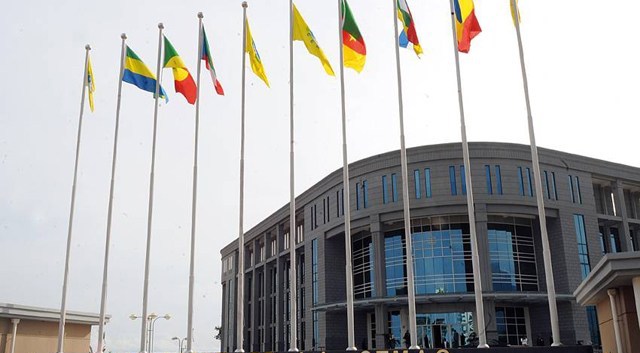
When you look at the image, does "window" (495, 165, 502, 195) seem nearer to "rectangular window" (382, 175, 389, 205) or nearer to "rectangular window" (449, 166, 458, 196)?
"rectangular window" (449, 166, 458, 196)

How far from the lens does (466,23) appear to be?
69.5ft

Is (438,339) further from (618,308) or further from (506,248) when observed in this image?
(618,308)

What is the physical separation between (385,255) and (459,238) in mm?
6268

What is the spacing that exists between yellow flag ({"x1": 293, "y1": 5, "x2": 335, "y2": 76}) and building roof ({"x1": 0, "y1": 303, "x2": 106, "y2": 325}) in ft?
48.9

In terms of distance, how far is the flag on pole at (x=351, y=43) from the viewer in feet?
74.9

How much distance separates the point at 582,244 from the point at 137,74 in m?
38.4

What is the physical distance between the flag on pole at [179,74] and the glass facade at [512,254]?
99.4ft

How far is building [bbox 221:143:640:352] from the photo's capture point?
46781 millimetres

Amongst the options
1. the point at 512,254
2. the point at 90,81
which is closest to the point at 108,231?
the point at 90,81

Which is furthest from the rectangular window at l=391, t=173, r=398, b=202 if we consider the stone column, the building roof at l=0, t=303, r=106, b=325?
the stone column

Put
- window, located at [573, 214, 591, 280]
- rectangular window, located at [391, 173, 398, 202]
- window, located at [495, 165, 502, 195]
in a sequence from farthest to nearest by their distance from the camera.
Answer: rectangular window, located at [391, 173, 398, 202]
window, located at [573, 214, 591, 280]
window, located at [495, 165, 502, 195]

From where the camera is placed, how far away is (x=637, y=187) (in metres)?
56.3

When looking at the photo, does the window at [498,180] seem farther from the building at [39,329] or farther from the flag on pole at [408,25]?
the building at [39,329]

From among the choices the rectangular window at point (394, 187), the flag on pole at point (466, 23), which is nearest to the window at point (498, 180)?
Result: the rectangular window at point (394, 187)
